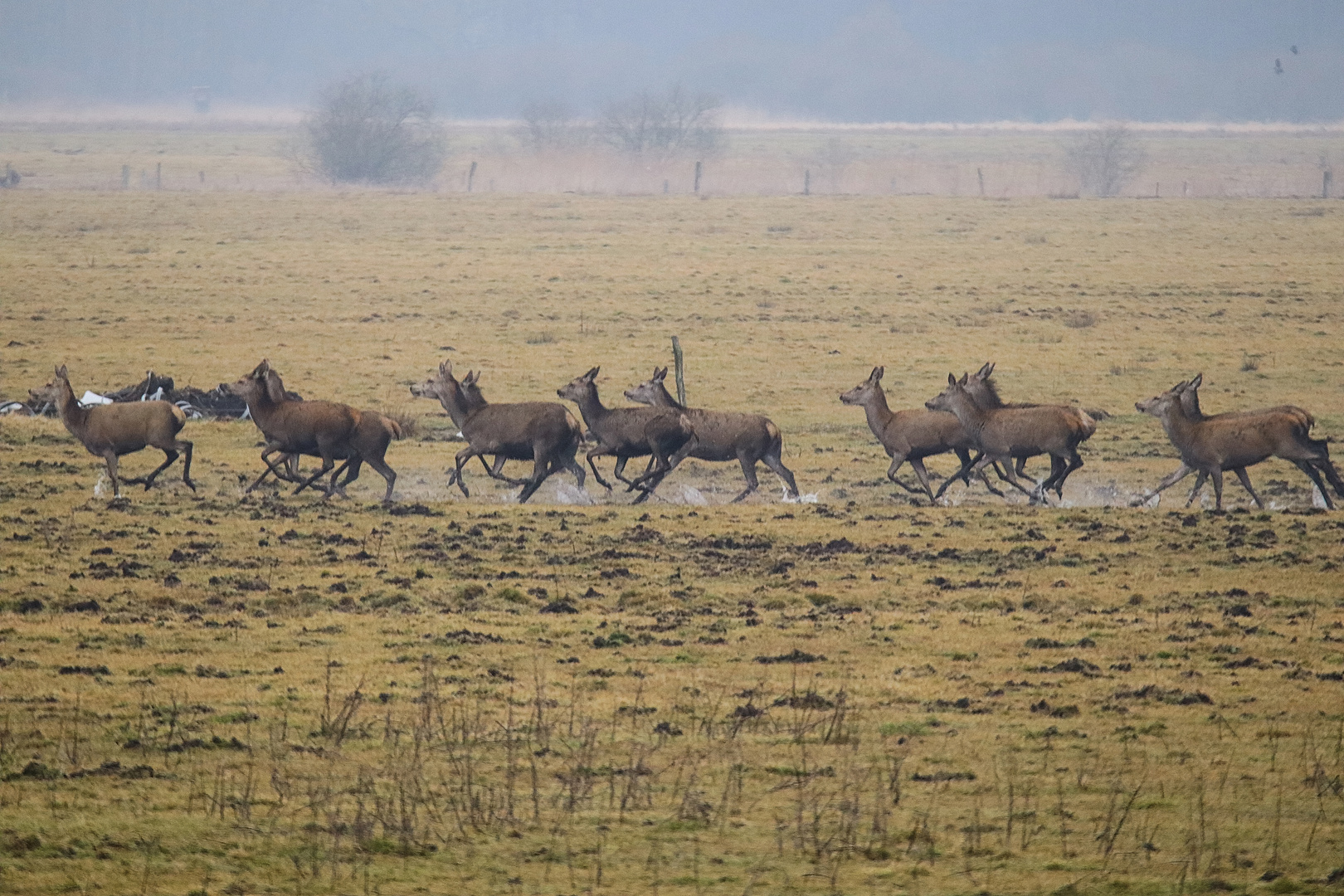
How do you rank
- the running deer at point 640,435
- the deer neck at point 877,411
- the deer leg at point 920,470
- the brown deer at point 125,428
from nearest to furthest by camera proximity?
the brown deer at point 125,428
the running deer at point 640,435
the deer leg at point 920,470
the deer neck at point 877,411

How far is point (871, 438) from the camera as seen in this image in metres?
25.6

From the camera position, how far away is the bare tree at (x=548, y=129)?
101250 millimetres

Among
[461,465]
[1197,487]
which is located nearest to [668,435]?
[461,465]

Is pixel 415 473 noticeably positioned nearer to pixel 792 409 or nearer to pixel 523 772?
pixel 792 409

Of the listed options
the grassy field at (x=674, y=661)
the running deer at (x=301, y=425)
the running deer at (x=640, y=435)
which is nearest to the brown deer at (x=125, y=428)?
the grassy field at (x=674, y=661)

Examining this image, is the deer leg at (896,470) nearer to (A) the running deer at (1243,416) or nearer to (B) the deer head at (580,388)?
(A) the running deer at (1243,416)

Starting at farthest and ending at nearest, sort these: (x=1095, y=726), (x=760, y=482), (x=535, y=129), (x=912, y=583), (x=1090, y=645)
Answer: (x=535, y=129), (x=760, y=482), (x=912, y=583), (x=1090, y=645), (x=1095, y=726)

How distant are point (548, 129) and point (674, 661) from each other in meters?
101

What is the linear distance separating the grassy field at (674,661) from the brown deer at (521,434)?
61 centimetres

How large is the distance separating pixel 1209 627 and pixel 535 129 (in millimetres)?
94766

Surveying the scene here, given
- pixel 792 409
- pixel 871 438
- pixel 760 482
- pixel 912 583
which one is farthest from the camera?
pixel 792 409

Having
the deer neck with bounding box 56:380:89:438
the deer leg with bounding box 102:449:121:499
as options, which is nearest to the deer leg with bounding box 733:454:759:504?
the deer leg with bounding box 102:449:121:499

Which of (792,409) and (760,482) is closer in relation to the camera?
(760,482)

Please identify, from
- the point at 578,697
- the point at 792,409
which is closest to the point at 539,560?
the point at 578,697
